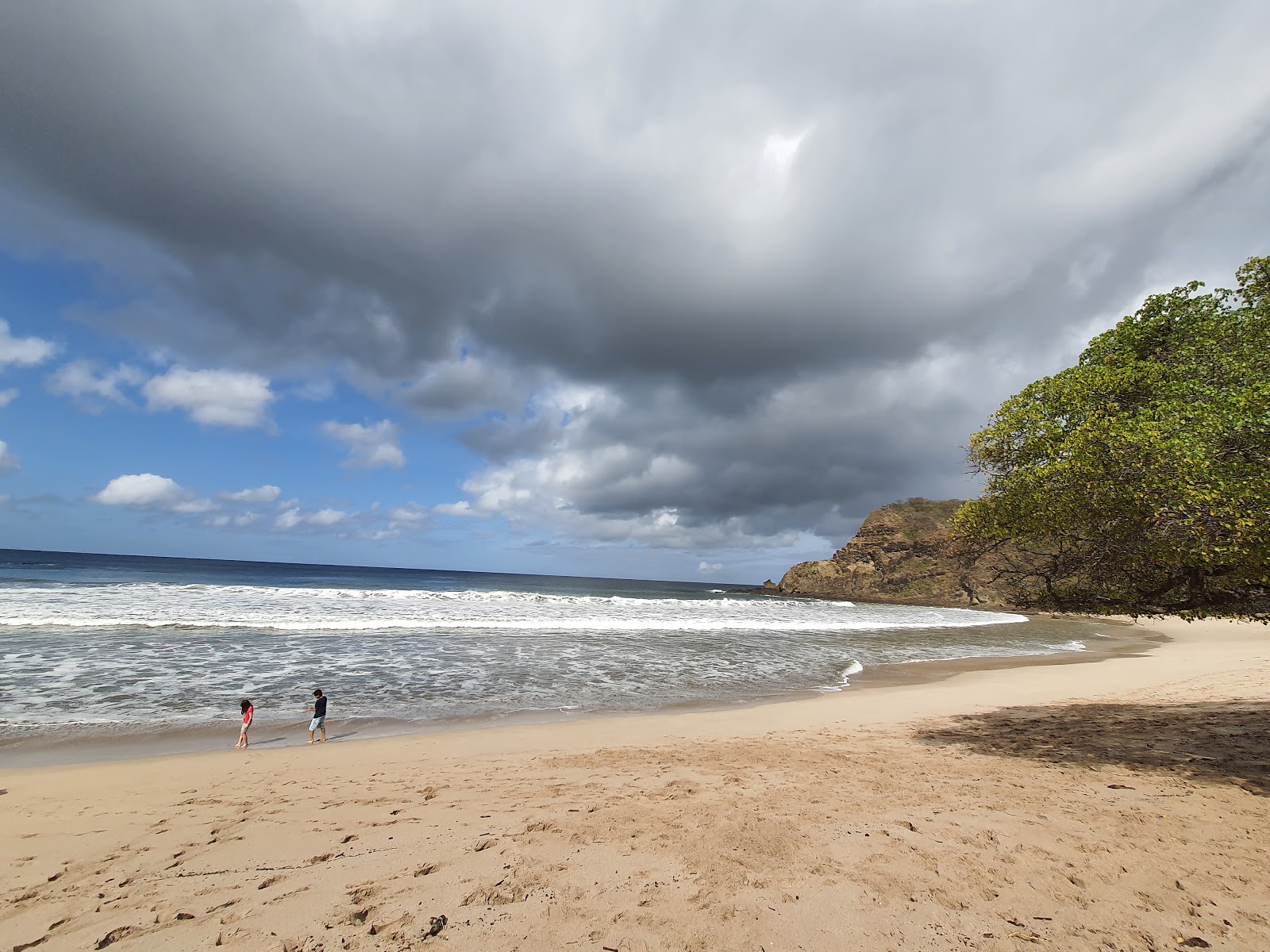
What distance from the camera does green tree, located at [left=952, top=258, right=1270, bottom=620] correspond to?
7.14m

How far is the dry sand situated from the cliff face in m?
74.5

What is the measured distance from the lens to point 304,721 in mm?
11977

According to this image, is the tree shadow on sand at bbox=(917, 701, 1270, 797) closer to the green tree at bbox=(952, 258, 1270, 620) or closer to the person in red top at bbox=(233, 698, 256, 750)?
the green tree at bbox=(952, 258, 1270, 620)

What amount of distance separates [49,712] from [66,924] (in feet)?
35.1

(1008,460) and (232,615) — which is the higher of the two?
(1008,460)

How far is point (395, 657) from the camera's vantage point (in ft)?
65.7

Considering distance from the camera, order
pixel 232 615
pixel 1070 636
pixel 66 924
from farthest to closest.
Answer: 1. pixel 1070 636
2. pixel 232 615
3. pixel 66 924

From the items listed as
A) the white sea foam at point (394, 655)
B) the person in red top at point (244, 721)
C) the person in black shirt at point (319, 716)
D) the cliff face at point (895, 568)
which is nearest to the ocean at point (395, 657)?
the white sea foam at point (394, 655)

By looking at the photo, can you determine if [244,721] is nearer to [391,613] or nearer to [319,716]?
[319,716]

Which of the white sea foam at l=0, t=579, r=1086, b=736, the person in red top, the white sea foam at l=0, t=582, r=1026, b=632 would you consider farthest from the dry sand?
the white sea foam at l=0, t=582, r=1026, b=632

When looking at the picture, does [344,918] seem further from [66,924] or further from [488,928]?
[66,924]

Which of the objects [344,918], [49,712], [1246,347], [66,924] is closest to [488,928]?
[344,918]

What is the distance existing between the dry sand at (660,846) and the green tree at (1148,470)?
2556mm

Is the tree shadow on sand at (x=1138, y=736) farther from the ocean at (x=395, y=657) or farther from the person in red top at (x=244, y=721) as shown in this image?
the person in red top at (x=244, y=721)
